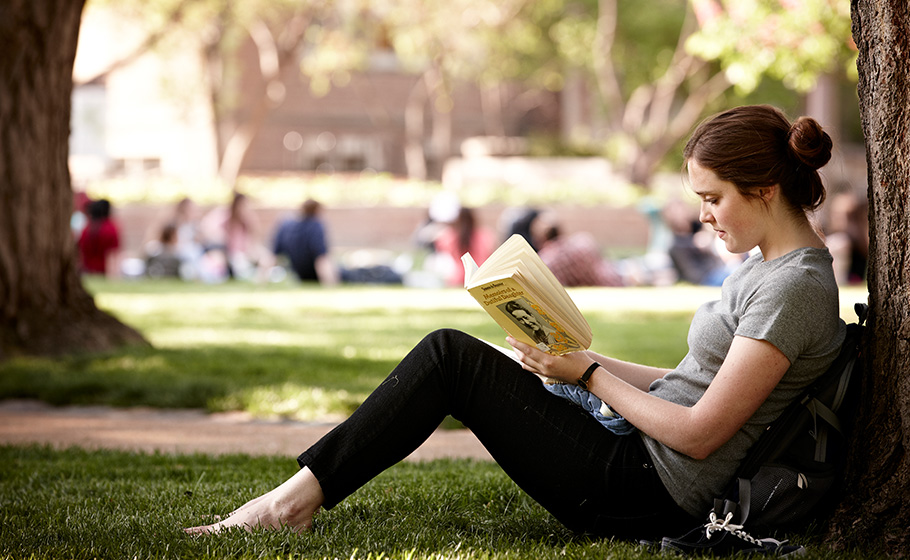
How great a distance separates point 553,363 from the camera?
2.92m

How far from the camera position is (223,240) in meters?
16.7

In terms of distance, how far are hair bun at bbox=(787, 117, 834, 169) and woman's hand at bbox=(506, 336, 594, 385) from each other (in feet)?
2.74

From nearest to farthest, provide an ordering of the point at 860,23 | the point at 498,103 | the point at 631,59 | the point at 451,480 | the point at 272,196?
the point at 860,23
the point at 451,480
the point at 272,196
the point at 631,59
the point at 498,103

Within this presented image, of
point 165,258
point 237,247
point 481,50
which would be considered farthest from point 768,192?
point 481,50

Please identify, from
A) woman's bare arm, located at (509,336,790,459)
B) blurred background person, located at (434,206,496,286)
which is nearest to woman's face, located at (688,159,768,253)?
woman's bare arm, located at (509,336,790,459)

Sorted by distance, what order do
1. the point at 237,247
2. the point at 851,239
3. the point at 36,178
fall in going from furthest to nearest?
the point at 237,247, the point at 851,239, the point at 36,178

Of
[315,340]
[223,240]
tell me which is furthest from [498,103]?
[315,340]

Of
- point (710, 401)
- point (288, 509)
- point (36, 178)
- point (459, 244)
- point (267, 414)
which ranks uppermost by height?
point (36, 178)

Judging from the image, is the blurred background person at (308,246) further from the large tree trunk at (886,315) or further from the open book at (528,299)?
the large tree trunk at (886,315)

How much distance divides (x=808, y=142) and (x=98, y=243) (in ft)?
48.6

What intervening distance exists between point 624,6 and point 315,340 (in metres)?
21.9

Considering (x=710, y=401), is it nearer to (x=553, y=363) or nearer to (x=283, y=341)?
(x=553, y=363)

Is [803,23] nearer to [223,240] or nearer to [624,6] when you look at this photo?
[223,240]

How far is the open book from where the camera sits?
2.69 metres
